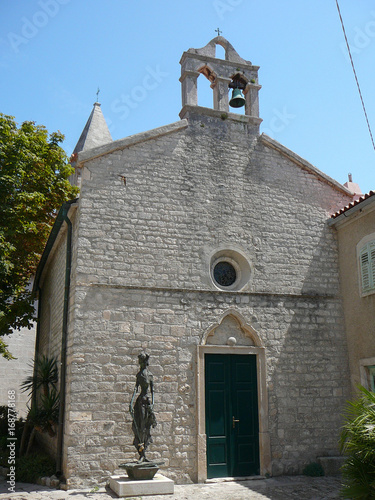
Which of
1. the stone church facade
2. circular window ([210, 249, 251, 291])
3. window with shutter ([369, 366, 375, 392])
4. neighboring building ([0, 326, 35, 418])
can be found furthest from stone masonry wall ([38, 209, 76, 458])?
window with shutter ([369, 366, 375, 392])

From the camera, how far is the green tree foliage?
13.2 meters

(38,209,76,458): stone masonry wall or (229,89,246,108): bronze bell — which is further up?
(229,89,246,108): bronze bell

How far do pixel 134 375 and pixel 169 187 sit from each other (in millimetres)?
3925

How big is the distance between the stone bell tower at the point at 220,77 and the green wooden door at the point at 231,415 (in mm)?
5594

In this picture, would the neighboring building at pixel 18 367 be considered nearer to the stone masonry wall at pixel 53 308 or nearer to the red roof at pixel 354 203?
the stone masonry wall at pixel 53 308

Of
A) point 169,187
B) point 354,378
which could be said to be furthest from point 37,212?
point 354,378

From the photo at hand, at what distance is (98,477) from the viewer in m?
8.16

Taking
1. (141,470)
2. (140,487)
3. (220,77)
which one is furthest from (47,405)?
(220,77)


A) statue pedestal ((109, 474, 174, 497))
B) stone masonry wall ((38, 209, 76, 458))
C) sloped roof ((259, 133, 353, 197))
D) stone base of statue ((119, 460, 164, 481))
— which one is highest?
sloped roof ((259, 133, 353, 197))

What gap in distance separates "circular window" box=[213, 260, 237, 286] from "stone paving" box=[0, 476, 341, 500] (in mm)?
3904

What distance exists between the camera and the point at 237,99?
11.1 metres

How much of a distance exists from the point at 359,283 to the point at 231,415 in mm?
3900

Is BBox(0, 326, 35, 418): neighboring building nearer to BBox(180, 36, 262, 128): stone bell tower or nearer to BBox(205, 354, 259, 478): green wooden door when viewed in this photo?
BBox(205, 354, 259, 478): green wooden door

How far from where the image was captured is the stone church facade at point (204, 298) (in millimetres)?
8742
